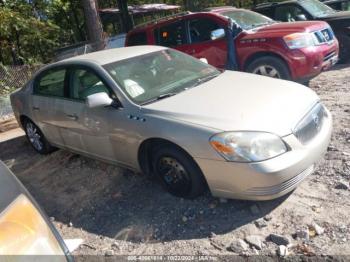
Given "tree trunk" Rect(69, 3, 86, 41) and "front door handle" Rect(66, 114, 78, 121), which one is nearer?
"front door handle" Rect(66, 114, 78, 121)

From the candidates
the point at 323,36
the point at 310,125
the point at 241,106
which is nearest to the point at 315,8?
the point at 323,36

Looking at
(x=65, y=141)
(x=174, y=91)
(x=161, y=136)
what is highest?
(x=174, y=91)

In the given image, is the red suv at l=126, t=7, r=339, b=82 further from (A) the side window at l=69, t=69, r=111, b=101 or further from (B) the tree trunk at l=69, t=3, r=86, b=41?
(B) the tree trunk at l=69, t=3, r=86, b=41

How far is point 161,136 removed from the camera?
3.67 m

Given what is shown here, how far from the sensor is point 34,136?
600cm

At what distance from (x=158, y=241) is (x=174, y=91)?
1583 mm

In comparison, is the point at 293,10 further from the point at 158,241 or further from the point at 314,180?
the point at 158,241

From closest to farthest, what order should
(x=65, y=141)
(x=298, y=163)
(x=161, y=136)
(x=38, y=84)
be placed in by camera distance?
(x=298, y=163)
(x=161, y=136)
(x=65, y=141)
(x=38, y=84)

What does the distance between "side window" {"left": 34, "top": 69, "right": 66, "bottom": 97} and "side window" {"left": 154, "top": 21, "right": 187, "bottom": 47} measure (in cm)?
335

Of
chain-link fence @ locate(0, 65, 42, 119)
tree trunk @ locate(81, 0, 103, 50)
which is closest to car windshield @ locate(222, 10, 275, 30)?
tree trunk @ locate(81, 0, 103, 50)

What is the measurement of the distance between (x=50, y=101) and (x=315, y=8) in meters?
7.10

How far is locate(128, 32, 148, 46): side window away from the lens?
340 inches

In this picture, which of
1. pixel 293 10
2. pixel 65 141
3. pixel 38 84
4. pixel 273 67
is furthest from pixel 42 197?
pixel 293 10

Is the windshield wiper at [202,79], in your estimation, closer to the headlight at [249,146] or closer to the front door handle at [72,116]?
the headlight at [249,146]
